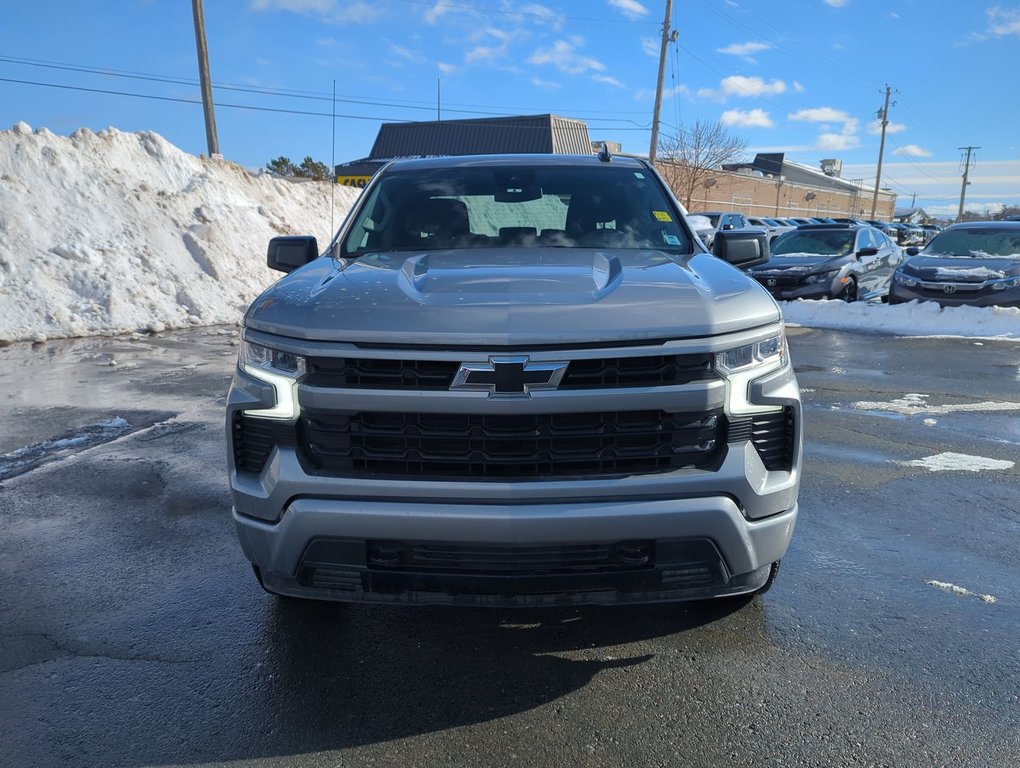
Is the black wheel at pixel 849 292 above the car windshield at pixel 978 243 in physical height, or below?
below

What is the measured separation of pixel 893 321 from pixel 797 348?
306 cm


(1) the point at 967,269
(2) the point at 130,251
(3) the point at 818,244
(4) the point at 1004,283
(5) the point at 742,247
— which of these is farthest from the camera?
(3) the point at 818,244

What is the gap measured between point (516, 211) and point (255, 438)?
2012mm

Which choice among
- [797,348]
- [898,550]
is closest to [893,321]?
[797,348]

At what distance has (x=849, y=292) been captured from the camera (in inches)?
591

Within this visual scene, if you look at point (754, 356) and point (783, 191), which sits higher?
point (783, 191)

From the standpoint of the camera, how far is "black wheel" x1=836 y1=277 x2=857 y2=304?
1483cm

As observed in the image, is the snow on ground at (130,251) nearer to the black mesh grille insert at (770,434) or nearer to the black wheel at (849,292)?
the black wheel at (849,292)

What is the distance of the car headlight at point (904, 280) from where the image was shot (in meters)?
13.5

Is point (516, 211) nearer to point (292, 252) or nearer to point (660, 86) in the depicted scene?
point (292, 252)

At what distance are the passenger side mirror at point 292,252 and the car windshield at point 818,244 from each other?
12946 millimetres

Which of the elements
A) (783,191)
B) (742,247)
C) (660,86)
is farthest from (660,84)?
(783,191)

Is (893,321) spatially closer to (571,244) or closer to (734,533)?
(571,244)

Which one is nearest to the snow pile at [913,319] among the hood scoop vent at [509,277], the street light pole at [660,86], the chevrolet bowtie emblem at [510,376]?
the hood scoop vent at [509,277]
